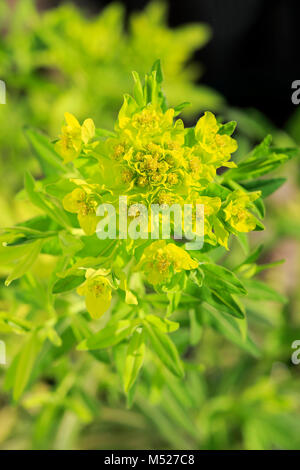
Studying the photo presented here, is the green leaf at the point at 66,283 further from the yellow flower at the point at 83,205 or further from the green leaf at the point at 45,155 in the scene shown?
the green leaf at the point at 45,155

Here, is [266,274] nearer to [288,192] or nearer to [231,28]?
[288,192]

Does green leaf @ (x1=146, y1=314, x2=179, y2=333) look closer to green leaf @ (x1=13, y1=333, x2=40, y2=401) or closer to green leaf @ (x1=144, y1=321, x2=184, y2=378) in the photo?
green leaf @ (x1=144, y1=321, x2=184, y2=378)

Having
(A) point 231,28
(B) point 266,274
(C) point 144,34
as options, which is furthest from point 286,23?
(B) point 266,274

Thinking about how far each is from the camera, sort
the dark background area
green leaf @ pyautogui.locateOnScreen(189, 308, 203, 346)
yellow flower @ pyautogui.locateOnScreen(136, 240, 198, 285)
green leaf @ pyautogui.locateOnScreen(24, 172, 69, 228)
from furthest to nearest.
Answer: the dark background area → green leaf @ pyautogui.locateOnScreen(189, 308, 203, 346) → green leaf @ pyautogui.locateOnScreen(24, 172, 69, 228) → yellow flower @ pyautogui.locateOnScreen(136, 240, 198, 285)

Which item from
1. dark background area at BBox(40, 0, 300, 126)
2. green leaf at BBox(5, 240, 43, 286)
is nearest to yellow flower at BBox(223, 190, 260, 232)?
green leaf at BBox(5, 240, 43, 286)

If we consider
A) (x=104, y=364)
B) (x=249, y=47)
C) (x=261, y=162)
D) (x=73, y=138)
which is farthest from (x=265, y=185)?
(x=249, y=47)

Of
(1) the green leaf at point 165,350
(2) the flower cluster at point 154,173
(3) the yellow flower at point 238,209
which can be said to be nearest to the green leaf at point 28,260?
(2) the flower cluster at point 154,173
